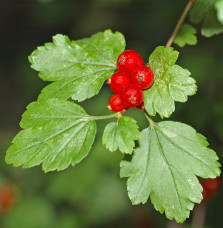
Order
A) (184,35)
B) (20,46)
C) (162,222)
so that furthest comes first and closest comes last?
(20,46) < (162,222) < (184,35)

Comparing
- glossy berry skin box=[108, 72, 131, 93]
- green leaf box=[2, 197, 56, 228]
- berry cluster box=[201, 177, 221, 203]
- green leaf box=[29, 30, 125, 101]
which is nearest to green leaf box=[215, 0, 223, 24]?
glossy berry skin box=[108, 72, 131, 93]

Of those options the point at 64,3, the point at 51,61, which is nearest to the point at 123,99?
the point at 51,61

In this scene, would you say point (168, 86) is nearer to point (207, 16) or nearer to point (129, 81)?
point (129, 81)

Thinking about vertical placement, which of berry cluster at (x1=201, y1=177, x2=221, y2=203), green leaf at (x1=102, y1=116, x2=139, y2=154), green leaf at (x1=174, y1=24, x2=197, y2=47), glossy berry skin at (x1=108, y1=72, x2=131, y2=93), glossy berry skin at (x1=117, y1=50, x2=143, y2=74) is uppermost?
green leaf at (x1=174, y1=24, x2=197, y2=47)

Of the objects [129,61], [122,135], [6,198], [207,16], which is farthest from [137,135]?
[6,198]

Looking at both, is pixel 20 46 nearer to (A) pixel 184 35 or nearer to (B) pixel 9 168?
(B) pixel 9 168

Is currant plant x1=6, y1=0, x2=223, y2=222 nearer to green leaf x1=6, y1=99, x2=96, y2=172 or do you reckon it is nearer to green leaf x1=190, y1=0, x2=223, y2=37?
green leaf x1=6, y1=99, x2=96, y2=172

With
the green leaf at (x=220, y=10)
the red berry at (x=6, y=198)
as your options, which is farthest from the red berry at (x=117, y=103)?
the red berry at (x=6, y=198)
